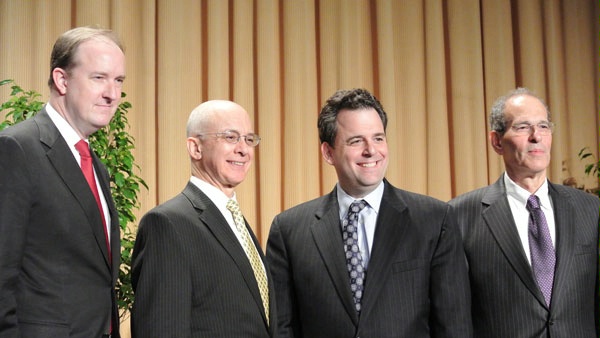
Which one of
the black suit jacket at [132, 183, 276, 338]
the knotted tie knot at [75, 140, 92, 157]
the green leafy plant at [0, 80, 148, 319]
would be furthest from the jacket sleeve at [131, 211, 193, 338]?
the green leafy plant at [0, 80, 148, 319]

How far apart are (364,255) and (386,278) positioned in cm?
11

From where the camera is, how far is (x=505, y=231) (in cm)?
258

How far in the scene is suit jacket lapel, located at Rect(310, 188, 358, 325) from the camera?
234 centimetres

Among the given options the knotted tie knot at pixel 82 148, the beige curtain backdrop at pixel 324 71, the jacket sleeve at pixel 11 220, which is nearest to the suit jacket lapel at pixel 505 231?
the knotted tie knot at pixel 82 148

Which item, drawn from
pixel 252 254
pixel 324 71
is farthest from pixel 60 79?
pixel 324 71

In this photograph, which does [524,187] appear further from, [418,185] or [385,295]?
[418,185]

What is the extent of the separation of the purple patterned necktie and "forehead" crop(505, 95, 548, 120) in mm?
303

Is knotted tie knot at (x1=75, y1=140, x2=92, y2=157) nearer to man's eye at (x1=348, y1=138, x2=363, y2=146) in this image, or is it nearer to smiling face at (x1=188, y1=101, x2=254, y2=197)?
smiling face at (x1=188, y1=101, x2=254, y2=197)

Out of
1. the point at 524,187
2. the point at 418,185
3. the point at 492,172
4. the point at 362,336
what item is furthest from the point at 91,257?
the point at 492,172

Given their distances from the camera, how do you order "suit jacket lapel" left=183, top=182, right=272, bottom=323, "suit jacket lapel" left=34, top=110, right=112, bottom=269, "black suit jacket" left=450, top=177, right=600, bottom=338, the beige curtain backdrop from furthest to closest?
the beige curtain backdrop < "black suit jacket" left=450, top=177, right=600, bottom=338 < "suit jacket lapel" left=183, top=182, right=272, bottom=323 < "suit jacket lapel" left=34, top=110, right=112, bottom=269

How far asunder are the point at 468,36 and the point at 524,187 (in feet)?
9.22

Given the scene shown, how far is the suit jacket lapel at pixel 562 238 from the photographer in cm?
248

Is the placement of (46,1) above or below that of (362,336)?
above

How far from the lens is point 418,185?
16.8ft
